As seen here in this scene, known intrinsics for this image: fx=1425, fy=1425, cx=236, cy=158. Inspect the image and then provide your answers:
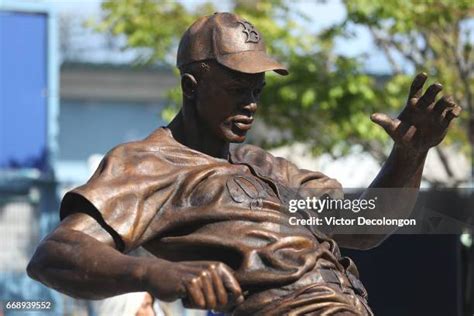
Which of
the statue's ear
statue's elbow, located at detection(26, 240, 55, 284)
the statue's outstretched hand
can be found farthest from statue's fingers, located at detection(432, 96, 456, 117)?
statue's elbow, located at detection(26, 240, 55, 284)

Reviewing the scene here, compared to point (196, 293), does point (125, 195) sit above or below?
above

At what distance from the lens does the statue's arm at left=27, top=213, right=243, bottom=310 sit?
4.27 metres

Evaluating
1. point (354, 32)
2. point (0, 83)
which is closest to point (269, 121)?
point (354, 32)

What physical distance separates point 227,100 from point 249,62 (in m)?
0.16

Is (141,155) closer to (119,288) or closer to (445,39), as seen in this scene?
(119,288)

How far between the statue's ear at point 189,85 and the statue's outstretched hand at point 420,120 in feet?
2.10

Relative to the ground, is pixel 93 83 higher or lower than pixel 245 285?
lower

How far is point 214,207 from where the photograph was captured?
4840 millimetres

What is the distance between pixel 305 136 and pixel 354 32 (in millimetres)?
1412

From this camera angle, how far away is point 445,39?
626 inches

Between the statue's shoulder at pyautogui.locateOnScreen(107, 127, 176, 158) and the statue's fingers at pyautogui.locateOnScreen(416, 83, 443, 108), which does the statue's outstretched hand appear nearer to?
the statue's fingers at pyautogui.locateOnScreen(416, 83, 443, 108)

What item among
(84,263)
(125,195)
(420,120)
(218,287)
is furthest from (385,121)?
(84,263)

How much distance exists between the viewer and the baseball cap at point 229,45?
193 inches

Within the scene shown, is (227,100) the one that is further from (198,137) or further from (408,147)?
(408,147)
